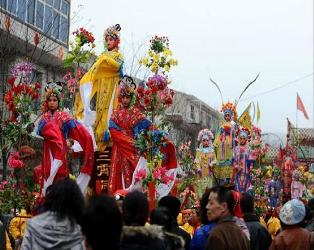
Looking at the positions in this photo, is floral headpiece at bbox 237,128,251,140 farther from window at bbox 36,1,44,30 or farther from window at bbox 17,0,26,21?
window at bbox 36,1,44,30

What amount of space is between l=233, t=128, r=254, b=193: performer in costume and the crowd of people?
8524mm

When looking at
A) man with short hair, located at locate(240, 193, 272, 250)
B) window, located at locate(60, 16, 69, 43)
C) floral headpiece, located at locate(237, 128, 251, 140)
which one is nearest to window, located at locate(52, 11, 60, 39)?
window, located at locate(60, 16, 69, 43)

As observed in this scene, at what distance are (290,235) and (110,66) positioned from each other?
474 cm

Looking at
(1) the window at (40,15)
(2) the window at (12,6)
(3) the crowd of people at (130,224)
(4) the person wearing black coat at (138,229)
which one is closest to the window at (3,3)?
(2) the window at (12,6)

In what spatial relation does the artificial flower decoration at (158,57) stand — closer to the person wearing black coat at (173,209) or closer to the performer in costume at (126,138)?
the performer in costume at (126,138)

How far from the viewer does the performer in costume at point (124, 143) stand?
9.92 metres

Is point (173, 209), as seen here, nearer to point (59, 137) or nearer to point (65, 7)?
point (59, 137)

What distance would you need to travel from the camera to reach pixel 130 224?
4617 millimetres

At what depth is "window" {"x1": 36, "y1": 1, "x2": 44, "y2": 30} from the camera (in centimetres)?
2017

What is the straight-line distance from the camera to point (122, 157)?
396 inches

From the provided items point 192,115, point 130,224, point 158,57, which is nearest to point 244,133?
point 158,57

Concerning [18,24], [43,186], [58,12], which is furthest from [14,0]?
[43,186]

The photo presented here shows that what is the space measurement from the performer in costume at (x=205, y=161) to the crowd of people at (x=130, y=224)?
8.60m

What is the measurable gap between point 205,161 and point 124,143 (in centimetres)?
576
